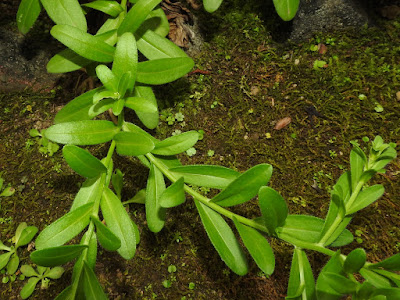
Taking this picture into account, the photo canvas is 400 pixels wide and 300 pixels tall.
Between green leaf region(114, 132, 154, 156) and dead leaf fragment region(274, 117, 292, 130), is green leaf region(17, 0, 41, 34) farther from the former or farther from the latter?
dead leaf fragment region(274, 117, 292, 130)

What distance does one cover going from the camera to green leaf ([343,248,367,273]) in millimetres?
976

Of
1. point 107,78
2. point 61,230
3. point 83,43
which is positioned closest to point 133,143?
point 107,78

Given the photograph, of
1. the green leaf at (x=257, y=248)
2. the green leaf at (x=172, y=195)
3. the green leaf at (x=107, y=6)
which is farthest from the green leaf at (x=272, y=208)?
the green leaf at (x=107, y=6)

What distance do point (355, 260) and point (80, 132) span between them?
3.21 ft

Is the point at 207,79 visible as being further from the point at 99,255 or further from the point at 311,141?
the point at 99,255

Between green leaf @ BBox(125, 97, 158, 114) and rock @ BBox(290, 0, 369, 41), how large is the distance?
1.16 meters

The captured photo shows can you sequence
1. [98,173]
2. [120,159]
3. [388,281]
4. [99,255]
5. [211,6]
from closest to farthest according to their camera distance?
[388,281]
[98,173]
[211,6]
[99,255]
[120,159]

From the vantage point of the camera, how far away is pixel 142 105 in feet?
4.15

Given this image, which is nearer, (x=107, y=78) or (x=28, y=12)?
(x=107, y=78)

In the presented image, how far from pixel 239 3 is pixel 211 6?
0.64 meters

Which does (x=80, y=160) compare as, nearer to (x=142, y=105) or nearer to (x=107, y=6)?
(x=142, y=105)

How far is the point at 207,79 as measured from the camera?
2.06m

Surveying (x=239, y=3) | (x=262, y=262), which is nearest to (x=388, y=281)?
(x=262, y=262)

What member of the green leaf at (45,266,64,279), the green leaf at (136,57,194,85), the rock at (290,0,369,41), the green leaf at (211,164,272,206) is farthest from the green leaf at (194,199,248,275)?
the rock at (290,0,369,41)
